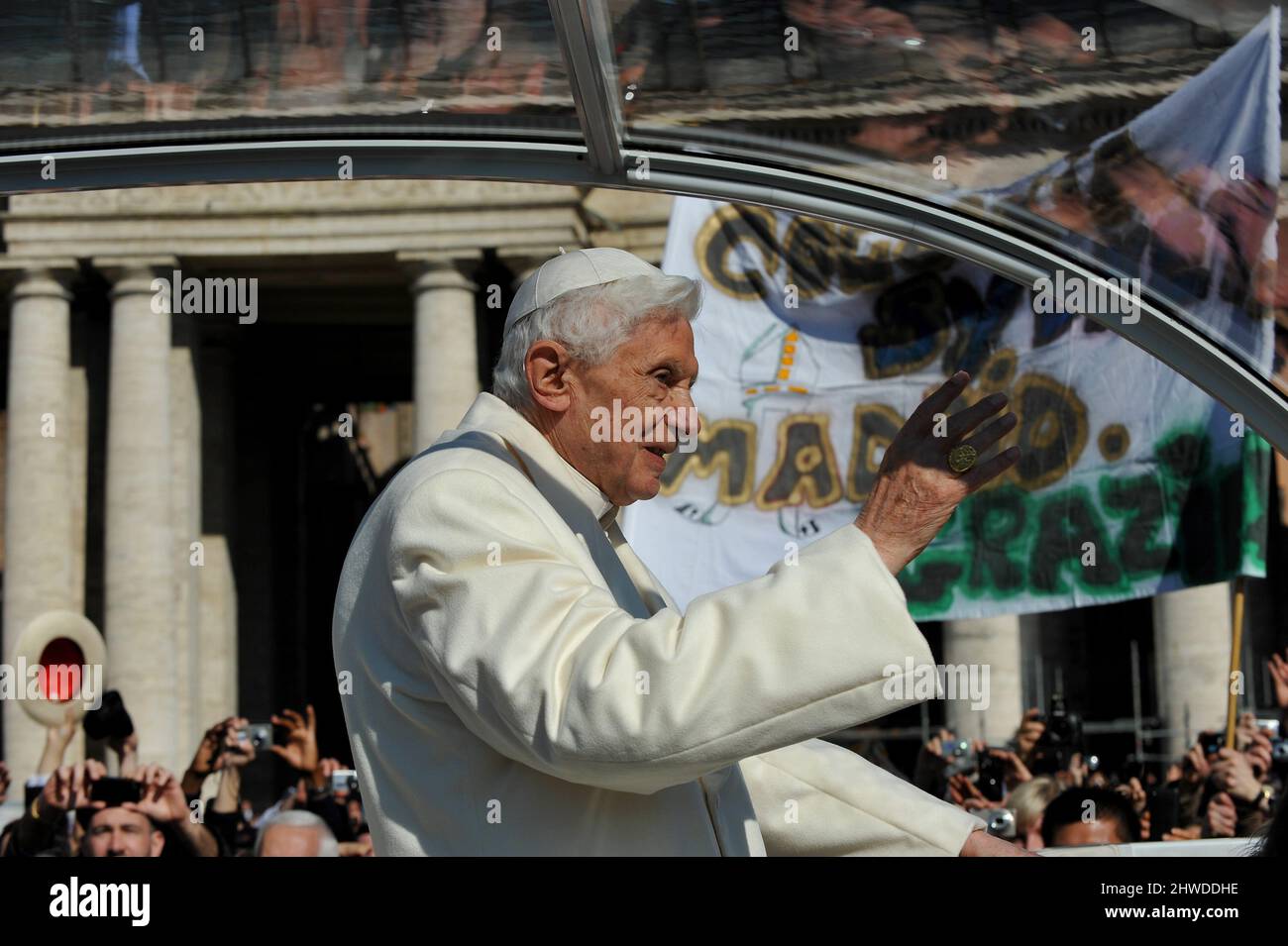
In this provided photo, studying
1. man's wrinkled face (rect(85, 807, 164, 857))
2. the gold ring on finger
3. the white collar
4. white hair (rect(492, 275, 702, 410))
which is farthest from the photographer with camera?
the gold ring on finger

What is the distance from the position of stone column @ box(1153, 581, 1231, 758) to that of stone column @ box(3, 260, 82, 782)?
20902 mm

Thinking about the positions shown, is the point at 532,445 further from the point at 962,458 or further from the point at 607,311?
the point at 962,458

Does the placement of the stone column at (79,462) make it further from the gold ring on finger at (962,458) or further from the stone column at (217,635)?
the gold ring on finger at (962,458)

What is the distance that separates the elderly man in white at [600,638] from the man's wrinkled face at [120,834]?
4645 mm

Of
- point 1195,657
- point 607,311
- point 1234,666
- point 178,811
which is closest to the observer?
point 607,311

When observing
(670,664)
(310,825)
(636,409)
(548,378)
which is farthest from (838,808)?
(310,825)

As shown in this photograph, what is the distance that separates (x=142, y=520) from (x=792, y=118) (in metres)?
33.2

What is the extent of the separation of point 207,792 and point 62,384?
11.1m

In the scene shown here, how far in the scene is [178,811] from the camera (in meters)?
8.41

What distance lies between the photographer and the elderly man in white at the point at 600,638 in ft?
8.50

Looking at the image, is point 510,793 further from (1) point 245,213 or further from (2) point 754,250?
(1) point 245,213

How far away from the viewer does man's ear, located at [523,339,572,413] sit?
10.9 ft

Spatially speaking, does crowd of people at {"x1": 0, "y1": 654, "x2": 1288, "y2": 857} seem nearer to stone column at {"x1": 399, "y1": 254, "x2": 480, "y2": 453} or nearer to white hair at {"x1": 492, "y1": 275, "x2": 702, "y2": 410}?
white hair at {"x1": 492, "y1": 275, "x2": 702, "y2": 410}

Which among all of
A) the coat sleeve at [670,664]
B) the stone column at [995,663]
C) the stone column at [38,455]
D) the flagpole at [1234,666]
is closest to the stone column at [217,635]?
the stone column at [38,455]
